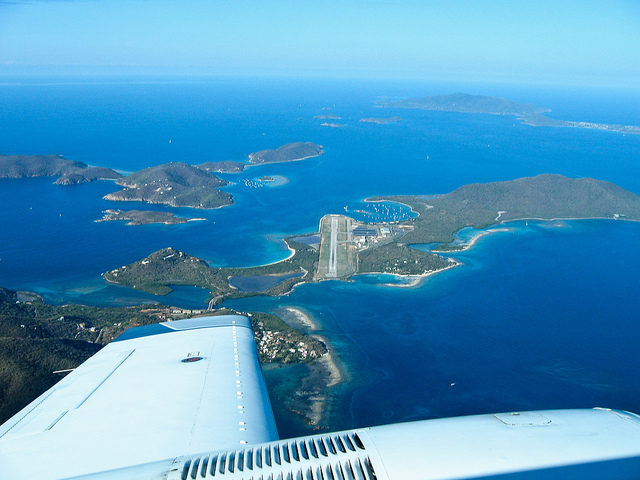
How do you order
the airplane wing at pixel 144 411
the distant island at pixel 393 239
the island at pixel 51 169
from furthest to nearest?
1. the island at pixel 51 169
2. the distant island at pixel 393 239
3. the airplane wing at pixel 144 411

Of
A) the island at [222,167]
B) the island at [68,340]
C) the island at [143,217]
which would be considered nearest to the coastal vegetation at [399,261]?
the island at [68,340]

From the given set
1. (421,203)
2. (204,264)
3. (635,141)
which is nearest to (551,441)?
(204,264)

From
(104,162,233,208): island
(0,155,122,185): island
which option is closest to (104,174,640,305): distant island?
(104,162,233,208): island

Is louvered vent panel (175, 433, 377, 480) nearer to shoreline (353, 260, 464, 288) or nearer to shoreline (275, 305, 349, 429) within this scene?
shoreline (275, 305, 349, 429)

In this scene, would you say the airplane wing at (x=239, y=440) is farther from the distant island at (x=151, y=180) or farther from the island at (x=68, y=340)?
the distant island at (x=151, y=180)

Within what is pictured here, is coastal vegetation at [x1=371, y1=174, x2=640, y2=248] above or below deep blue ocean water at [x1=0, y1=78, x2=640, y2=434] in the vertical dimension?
above

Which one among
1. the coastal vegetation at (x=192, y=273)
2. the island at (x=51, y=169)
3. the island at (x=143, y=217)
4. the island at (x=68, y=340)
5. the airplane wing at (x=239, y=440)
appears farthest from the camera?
the island at (x=51, y=169)
